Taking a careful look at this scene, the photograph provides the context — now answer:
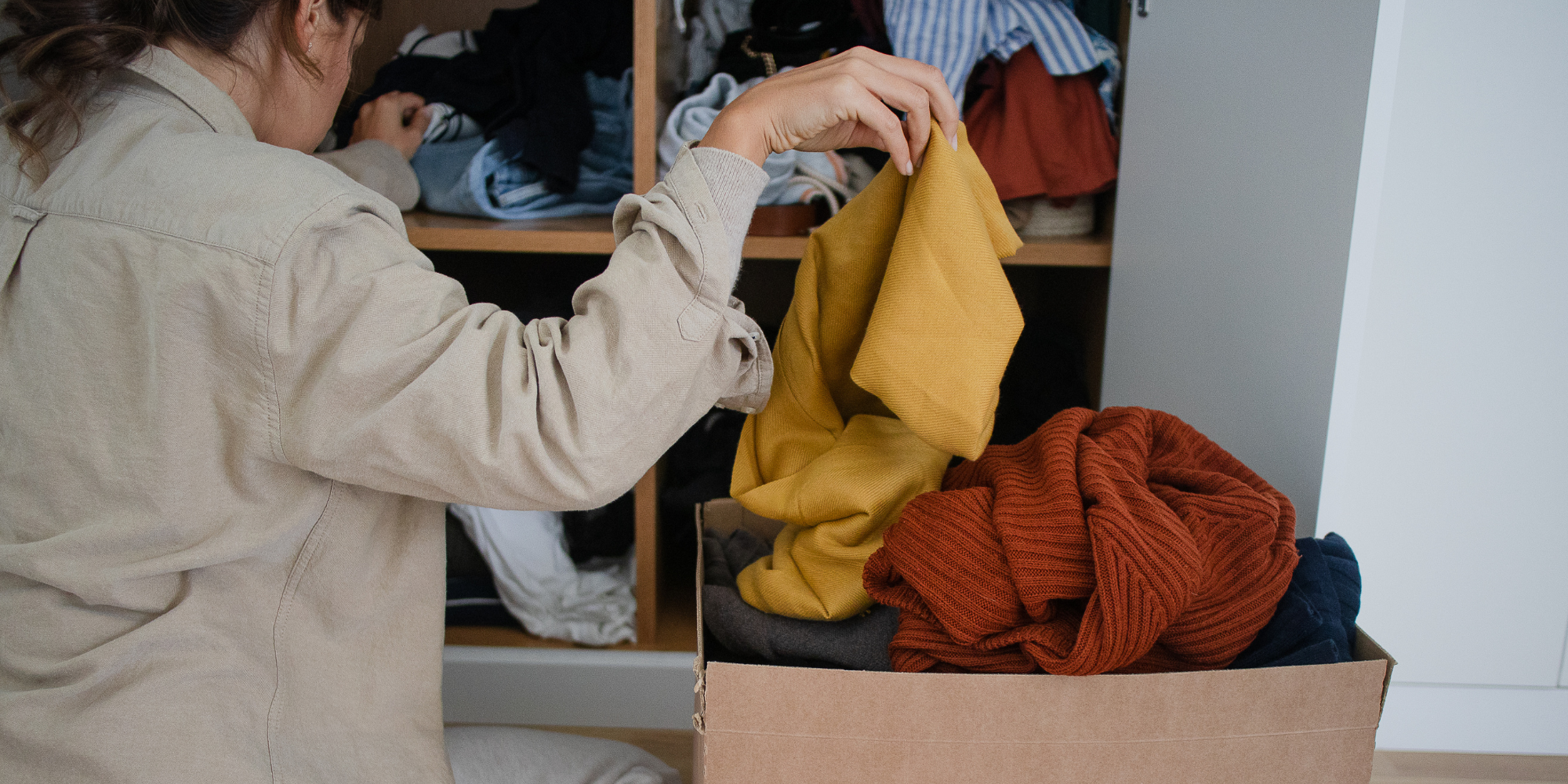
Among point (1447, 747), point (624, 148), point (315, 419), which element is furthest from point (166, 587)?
point (1447, 747)

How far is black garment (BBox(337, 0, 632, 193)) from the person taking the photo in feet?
4.12

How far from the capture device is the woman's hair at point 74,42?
0.57 m

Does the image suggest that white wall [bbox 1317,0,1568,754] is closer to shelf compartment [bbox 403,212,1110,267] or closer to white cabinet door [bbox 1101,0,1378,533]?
white cabinet door [bbox 1101,0,1378,533]

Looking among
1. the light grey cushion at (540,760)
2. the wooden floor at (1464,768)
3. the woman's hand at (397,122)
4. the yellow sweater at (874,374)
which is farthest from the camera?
the woman's hand at (397,122)

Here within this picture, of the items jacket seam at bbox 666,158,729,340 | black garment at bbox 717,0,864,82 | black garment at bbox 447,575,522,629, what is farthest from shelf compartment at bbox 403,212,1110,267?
jacket seam at bbox 666,158,729,340

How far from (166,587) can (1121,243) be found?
946mm

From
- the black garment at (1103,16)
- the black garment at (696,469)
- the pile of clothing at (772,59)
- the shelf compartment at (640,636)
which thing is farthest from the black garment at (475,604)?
the black garment at (1103,16)

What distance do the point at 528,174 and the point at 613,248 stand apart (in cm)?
22

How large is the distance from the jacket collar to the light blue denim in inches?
25.0

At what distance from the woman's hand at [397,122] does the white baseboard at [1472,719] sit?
1205 mm

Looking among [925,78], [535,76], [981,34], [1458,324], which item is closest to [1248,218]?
[1458,324]

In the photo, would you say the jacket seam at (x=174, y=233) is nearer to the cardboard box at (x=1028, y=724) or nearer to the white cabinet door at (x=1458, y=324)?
the cardboard box at (x=1028, y=724)

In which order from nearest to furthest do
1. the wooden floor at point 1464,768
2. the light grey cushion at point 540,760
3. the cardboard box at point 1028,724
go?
the cardboard box at point 1028,724 < the light grey cushion at point 540,760 < the wooden floor at point 1464,768

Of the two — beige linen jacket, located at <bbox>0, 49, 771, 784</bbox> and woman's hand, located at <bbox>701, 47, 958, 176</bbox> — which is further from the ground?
woman's hand, located at <bbox>701, 47, 958, 176</bbox>
